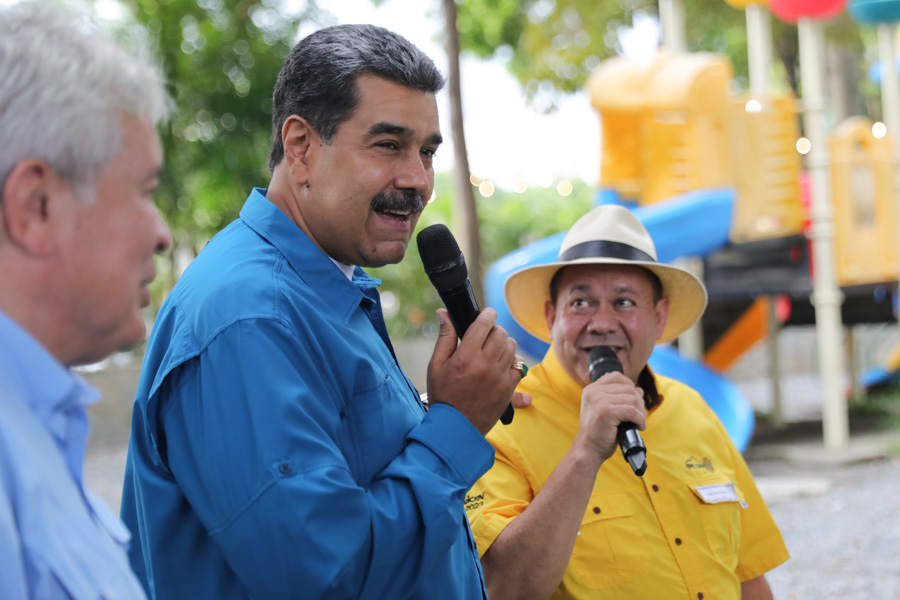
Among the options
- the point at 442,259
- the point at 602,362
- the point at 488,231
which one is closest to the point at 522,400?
the point at 602,362

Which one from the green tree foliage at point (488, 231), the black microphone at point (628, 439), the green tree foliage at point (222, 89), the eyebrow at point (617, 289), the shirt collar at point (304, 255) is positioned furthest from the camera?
the green tree foliage at point (488, 231)

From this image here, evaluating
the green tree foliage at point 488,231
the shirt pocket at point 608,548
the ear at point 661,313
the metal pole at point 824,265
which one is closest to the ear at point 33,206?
the shirt pocket at point 608,548

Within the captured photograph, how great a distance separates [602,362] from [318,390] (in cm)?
118

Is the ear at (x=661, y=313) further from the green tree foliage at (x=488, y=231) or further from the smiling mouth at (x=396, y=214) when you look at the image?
the green tree foliage at (x=488, y=231)

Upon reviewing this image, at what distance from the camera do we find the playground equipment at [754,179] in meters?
8.78

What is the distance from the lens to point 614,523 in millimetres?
2494

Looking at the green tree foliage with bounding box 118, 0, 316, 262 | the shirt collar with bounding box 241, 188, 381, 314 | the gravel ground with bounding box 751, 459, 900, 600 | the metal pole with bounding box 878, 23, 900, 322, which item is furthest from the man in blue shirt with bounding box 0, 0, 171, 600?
the green tree foliage with bounding box 118, 0, 316, 262

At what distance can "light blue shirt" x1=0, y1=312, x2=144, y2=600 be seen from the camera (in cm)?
101

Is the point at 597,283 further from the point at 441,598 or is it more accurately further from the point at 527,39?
the point at 527,39

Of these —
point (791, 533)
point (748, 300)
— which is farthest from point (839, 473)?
point (748, 300)

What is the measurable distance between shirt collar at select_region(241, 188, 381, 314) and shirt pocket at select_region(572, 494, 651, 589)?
3.28ft

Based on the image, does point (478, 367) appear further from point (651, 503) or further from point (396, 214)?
point (651, 503)

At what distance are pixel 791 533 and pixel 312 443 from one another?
19.6ft

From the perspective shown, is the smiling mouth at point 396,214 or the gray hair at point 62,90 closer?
the gray hair at point 62,90
